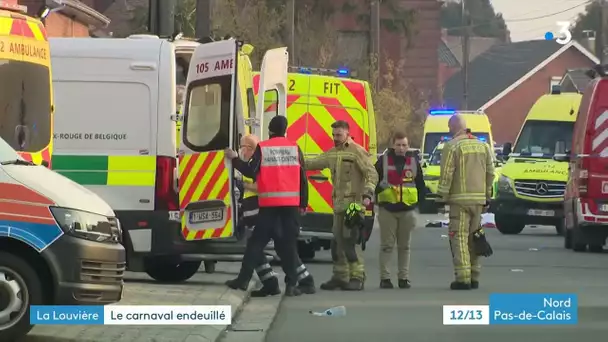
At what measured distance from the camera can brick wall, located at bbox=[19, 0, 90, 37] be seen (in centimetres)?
2744

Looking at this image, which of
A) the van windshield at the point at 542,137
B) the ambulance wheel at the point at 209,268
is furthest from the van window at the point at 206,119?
the van windshield at the point at 542,137

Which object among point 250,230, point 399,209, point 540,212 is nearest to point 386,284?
point 399,209

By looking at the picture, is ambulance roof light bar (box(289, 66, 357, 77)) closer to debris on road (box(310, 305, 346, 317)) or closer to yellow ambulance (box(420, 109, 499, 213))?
debris on road (box(310, 305, 346, 317))

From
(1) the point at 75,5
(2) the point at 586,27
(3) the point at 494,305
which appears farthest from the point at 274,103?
(2) the point at 586,27

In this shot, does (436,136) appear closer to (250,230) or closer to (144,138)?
(250,230)

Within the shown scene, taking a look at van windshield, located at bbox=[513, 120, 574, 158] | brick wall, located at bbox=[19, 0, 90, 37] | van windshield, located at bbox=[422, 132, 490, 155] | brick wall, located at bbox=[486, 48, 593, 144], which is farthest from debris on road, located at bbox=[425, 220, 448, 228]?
brick wall, located at bbox=[486, 48, 593, 144]

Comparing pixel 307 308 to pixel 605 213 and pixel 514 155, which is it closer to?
pixel 605 213

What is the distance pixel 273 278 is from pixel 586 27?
3862 inches

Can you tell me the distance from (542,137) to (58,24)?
9.65m

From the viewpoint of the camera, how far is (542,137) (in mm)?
27984

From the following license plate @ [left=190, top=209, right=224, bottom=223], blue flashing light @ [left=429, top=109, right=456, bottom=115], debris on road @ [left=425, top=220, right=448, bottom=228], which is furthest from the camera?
blue flashing light @ [left=429, top=109, right=456, bottom=115]

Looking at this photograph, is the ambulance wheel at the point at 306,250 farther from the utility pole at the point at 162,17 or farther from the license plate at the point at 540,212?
the license plate at the point at 540,212

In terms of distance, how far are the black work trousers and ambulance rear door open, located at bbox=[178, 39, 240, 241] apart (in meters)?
0.39

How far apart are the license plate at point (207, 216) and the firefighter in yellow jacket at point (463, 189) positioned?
277 centimetres
